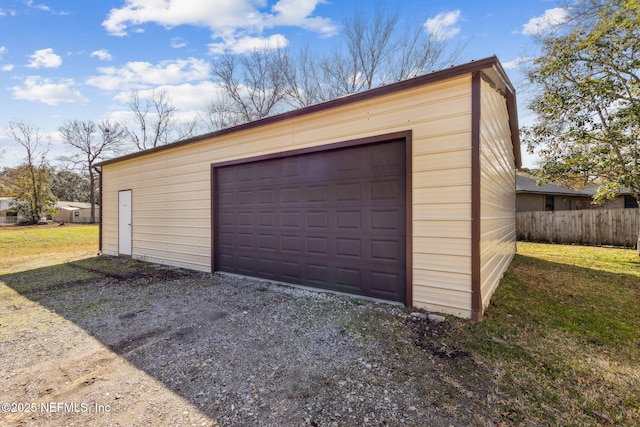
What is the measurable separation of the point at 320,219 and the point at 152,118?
24931 millimetres

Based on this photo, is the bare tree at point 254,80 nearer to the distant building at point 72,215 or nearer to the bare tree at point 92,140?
the bare tree at point 92,140

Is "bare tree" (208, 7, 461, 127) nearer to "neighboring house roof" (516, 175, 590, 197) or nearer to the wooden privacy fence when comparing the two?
"neighboring house roof" (516, 175, 590, 197)

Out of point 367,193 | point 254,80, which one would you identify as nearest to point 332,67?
point 254,80

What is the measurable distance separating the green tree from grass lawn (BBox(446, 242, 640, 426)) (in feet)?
14.8

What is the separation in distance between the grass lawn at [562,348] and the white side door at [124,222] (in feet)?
28.5

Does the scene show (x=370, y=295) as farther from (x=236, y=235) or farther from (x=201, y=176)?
(x=201, y=176)

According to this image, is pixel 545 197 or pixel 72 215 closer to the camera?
pixel 545 197

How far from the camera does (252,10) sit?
8.14 metres

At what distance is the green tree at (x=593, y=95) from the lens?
7.16 meters

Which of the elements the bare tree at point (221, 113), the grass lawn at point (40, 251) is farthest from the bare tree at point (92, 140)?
the grass lawn at point (40, 251)

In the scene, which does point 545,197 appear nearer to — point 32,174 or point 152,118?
point 152,118

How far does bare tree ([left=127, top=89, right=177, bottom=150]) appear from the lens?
22.5 m

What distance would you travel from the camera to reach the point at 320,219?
4.52 meters

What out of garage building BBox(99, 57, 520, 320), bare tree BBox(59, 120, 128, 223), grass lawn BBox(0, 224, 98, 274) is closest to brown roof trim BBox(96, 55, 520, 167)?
garage building BBox(99, 57, 520, 320)
